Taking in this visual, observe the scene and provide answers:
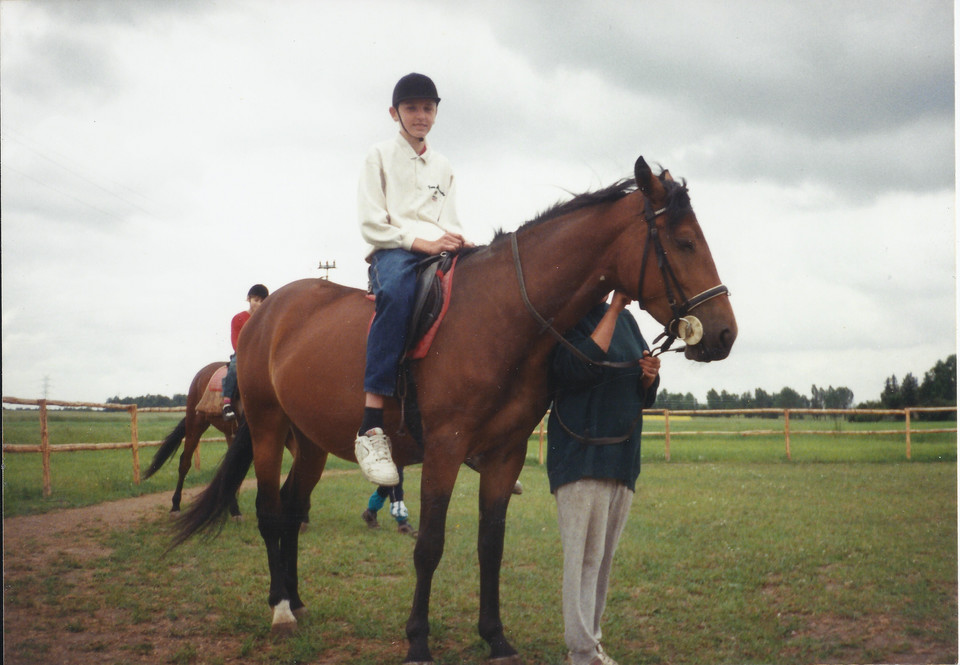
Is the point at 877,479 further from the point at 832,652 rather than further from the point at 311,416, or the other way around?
the point at 311,416

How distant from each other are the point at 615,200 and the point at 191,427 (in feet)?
19.6

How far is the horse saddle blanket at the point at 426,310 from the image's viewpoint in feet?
10.9

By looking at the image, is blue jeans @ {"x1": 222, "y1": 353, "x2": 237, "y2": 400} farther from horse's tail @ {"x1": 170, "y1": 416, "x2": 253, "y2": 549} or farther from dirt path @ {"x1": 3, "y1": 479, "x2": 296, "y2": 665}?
dirt path @ {"x1": 3, "y1": 479, "x2": 296, "y2": 665}

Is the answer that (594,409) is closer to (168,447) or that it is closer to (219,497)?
(219,497)

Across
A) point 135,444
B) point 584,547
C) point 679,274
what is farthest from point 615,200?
point 135,444

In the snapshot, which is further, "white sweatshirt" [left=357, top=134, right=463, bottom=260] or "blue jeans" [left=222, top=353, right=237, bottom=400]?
"blue jeans" [left=222, top=353, right=237, bottom=400]

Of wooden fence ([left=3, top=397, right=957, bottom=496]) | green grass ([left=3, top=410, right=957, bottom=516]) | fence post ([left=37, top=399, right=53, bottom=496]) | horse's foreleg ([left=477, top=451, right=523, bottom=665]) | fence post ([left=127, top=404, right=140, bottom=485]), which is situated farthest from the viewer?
fence post ([left=127, top=404, right=140, bottom=485])

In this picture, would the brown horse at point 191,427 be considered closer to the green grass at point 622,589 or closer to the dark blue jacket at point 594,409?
the green grass at point 622,589

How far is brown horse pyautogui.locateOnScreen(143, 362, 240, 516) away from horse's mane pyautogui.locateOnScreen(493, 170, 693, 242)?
199 inches

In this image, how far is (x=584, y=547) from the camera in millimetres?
3156

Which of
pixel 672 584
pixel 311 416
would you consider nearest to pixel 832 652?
pixel 672 584

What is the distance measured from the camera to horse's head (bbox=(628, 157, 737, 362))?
2.79m

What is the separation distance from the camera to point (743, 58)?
4.49 m

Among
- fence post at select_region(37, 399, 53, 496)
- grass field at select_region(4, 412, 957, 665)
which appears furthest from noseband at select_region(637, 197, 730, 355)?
fence post at select_region(37, 399, 53, 496)
